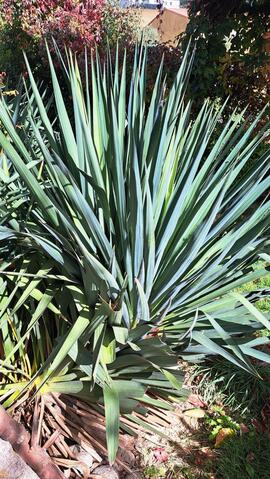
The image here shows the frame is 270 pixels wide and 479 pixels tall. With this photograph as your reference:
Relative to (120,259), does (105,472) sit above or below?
below

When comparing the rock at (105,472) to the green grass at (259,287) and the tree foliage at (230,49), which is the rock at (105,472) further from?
the tree foliage at (230,49)

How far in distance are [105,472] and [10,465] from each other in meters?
0.70

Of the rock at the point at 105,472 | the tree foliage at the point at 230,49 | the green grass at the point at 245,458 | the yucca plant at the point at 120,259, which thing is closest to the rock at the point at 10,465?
the yucca plant at the point at 120,259

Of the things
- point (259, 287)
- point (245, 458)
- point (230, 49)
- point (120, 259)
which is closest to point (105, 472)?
point (245, 458)

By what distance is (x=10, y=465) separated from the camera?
51.2 inches

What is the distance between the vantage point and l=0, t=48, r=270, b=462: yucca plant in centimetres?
172

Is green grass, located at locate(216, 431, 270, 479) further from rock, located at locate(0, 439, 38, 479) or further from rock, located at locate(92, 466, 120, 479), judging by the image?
rock, located at locate(0, 439, 38, 479)

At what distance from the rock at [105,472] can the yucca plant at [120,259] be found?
19 cm

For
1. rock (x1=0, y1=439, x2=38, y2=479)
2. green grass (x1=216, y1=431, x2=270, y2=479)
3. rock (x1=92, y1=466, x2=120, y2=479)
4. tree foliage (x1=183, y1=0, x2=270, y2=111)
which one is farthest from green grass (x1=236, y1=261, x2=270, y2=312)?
tree foliage (x1=183, y1=0, x2=270, y2=111)

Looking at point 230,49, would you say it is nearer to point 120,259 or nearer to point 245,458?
point 120,259

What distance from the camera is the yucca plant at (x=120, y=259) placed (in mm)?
1720

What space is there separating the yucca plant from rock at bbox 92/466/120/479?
0.61 feet

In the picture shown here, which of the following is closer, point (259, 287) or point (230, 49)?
point (259, 287)

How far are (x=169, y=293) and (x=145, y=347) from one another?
245 mm
